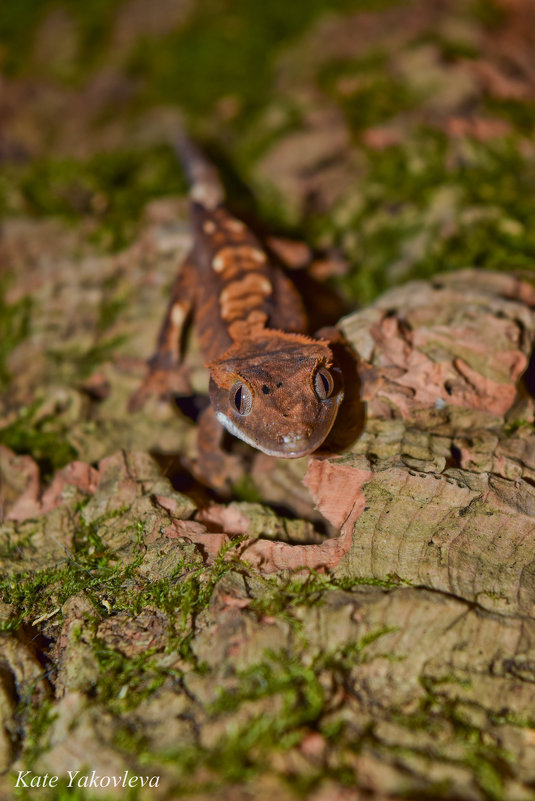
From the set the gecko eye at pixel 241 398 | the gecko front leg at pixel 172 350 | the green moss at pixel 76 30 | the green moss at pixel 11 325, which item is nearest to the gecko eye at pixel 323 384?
the gecko eye at pixel 241 398

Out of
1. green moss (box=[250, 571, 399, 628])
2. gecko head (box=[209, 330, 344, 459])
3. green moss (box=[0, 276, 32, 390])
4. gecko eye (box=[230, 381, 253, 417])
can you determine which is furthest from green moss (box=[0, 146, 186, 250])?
green moss (box=[250, 571, 399, 628])

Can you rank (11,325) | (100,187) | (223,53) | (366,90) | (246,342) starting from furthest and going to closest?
1. (223,53)
2. (366,90)
3. (100,187)
4. (11,325)
5. (246,342)

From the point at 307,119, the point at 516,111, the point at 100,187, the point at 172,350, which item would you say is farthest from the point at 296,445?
the point at 516,111

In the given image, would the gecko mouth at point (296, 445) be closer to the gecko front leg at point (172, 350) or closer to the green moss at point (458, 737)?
the green moss at point (458, 737)

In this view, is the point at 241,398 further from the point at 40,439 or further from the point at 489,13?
the point at 489,13

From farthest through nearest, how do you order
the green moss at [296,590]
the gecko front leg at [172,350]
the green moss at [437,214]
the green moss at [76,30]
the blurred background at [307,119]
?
the green moss at [76,30] → the blurred background at [307,119] → the green moss at [437,214] → the gecko front leg at [172,350] → the green moss at [296,590]

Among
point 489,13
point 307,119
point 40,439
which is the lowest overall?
point 40,439
